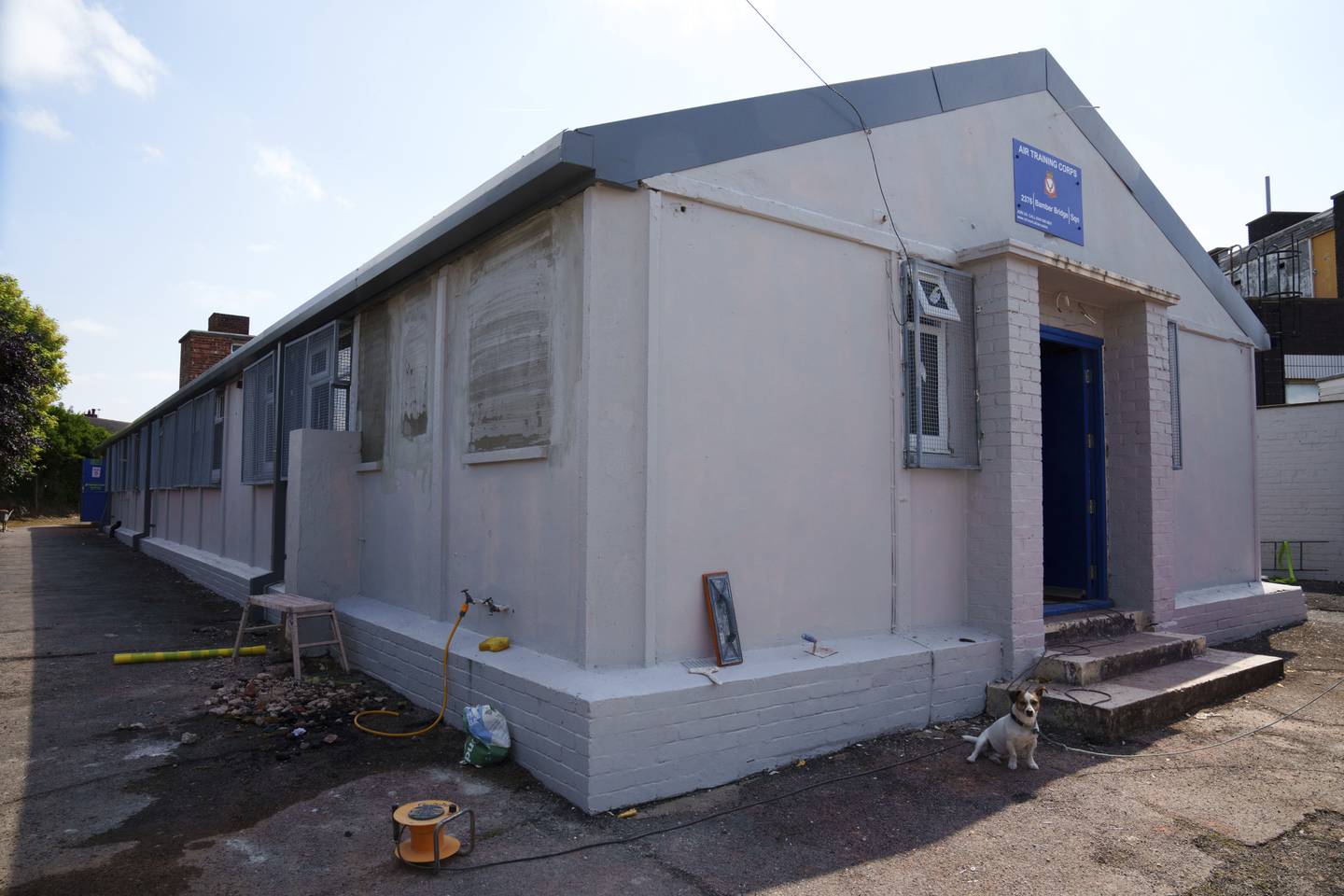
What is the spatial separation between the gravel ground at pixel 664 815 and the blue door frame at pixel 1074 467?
1.65 m

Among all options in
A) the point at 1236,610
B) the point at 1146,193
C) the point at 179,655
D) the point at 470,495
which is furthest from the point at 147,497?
the point at 1236,610

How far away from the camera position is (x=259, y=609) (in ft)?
32.0

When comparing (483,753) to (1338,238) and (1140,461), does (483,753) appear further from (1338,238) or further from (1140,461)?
(1338,238)

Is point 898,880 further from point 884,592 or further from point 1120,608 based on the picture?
point 1120,608

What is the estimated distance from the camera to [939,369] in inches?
235

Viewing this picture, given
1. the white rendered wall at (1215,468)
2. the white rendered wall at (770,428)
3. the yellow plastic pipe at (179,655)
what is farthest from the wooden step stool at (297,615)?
the white rendered wall at (1215,468)

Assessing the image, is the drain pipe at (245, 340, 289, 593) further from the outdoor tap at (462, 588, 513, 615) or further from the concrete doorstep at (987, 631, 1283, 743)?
the concrete doorstep at (987, 631, 1283, 743)

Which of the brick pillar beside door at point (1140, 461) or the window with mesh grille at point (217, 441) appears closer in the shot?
the brick pillar beside door at point (1140, 461)

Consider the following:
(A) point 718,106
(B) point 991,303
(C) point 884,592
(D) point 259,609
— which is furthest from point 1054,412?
(D) point 259,609

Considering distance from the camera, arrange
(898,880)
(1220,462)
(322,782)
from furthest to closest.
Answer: (1220,462) → (322,782) → (898,880)

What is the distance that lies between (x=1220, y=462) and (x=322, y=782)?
925cm

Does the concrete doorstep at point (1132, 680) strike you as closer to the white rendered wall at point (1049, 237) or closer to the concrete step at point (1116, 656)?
the concrete step at point (1116, 656)

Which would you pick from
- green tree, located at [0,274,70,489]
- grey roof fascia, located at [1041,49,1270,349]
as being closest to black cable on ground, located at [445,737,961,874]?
grey roof fascia, located at [1041,49,1270,349]

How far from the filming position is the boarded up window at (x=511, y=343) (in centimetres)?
515
